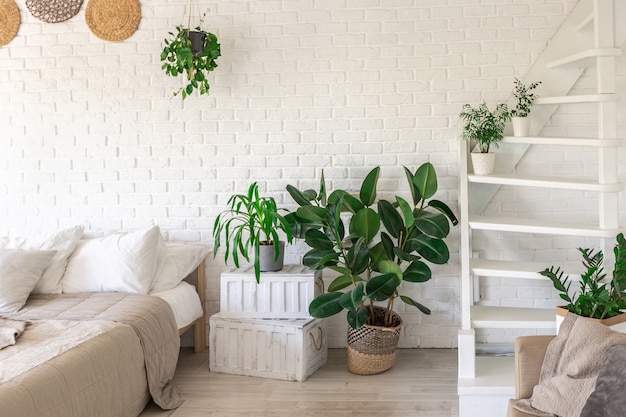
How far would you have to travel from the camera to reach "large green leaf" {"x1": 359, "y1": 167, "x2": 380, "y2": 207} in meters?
4.62

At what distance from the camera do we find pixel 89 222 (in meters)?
5.23

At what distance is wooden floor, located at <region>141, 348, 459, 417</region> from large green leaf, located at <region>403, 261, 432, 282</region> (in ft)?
1.84

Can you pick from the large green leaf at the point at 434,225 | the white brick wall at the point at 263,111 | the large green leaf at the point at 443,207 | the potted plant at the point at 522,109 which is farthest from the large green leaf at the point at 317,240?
the potted plant at the point at 522,109

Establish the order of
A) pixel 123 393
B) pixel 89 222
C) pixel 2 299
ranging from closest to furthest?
1. pixel 123 393
2. pixel 2 299
3. pixel 89 222

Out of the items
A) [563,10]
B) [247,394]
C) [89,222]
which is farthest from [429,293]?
[89,222]

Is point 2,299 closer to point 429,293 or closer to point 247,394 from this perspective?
point 247,394

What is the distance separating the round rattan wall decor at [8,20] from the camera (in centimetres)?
515

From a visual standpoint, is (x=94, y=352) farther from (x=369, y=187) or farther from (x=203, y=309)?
(x=369, y=187)

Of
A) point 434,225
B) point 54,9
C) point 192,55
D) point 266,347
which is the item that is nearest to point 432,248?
point 434,225

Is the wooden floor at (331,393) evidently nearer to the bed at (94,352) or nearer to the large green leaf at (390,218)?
the bed at (94,352)

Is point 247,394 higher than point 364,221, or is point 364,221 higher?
point 364,221

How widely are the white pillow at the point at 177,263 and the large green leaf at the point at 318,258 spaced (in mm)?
785

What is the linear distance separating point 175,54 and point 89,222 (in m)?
1.31

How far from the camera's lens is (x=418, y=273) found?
4.54 metres
